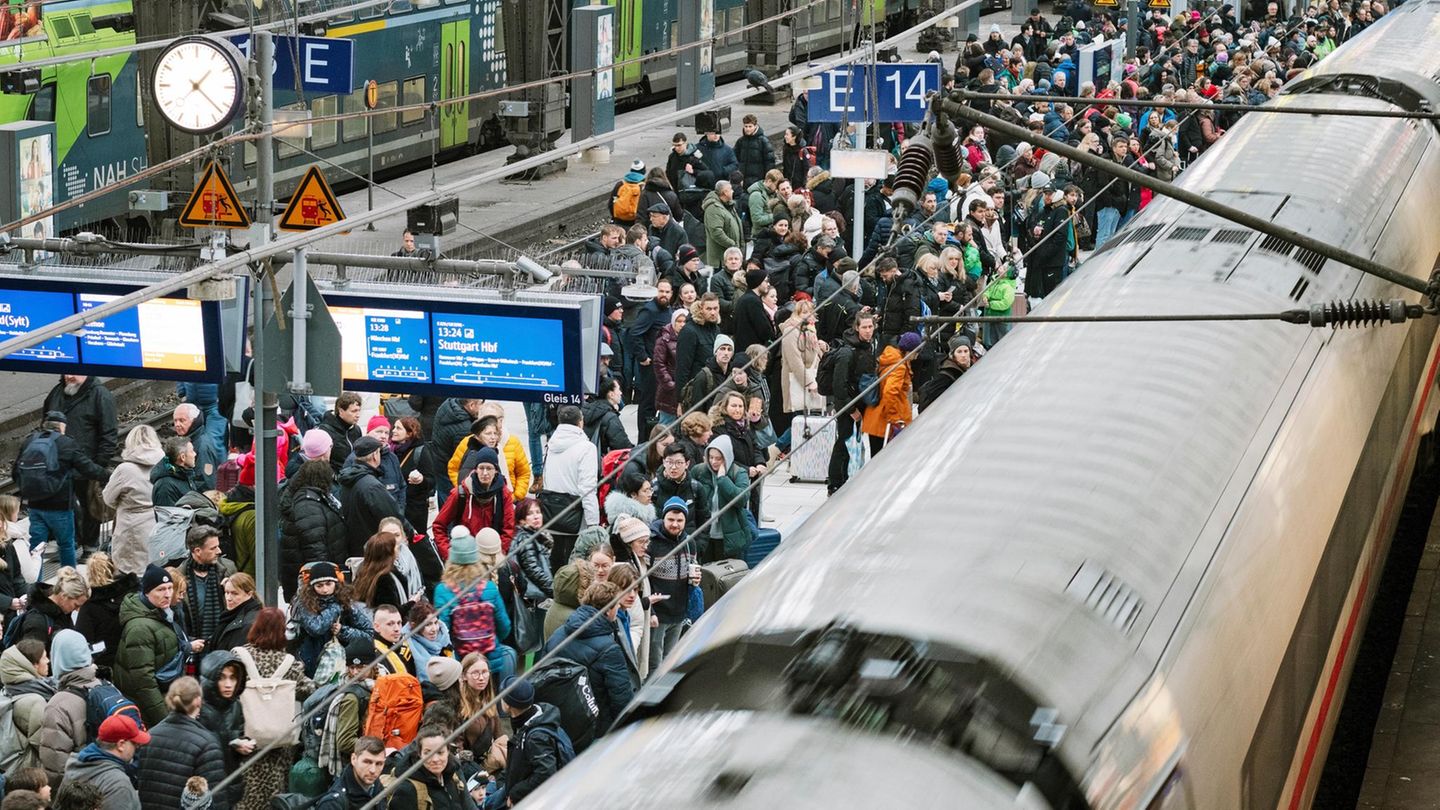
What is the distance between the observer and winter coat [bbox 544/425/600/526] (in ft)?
42.4

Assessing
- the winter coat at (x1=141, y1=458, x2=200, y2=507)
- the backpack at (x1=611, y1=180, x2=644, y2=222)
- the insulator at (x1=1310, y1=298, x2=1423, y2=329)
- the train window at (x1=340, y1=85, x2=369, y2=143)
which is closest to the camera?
the insulator at (x1=1310, y1=298, x2=1423, y2=329)

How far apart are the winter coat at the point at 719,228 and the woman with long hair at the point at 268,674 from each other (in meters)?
10.9

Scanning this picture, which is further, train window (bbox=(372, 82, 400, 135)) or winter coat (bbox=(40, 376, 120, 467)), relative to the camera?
train window (bbox=(372, 82, 400, 135))

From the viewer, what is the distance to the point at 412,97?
28109mm

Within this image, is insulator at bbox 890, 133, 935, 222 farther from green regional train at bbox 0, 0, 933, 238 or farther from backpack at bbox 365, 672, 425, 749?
green regional train at bbox 0, 0, 933, 238

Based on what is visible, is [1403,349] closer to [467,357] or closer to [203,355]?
[467,357]

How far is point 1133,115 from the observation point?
29.2 m

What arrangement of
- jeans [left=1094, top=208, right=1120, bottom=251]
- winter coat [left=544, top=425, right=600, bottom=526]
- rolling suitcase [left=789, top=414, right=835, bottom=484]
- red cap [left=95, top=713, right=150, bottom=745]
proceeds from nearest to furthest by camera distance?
red cap [left=95, top=713, right=150, bottom=745]
winter coat [left=544, top=425, right=600, bottom=526]
rolling suitcase [left=789, top=414, right=835, bottom=484]
jeans [left=1094, top=208, right=1120, bottom=251]

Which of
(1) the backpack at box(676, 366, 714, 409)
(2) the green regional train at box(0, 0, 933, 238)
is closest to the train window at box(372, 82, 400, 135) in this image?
(2) the green regional train at box(0, 0, 933, 238)

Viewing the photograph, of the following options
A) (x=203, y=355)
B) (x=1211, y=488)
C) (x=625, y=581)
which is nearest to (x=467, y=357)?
(x=203, y=355)

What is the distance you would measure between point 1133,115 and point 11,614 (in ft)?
68.8

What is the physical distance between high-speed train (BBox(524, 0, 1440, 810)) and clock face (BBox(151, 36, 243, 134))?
5344 millimetres

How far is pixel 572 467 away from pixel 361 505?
1.33m

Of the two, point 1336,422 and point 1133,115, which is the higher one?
point 1336,422
